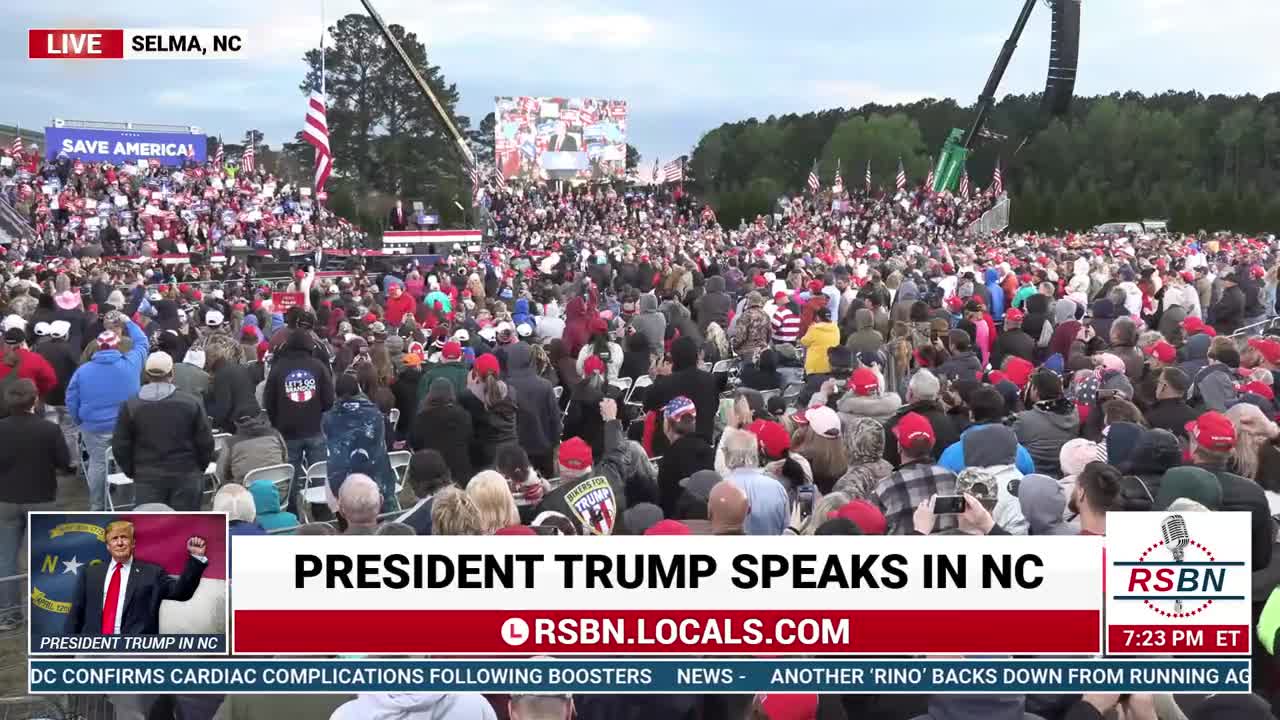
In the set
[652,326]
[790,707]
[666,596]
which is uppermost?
[652,326]

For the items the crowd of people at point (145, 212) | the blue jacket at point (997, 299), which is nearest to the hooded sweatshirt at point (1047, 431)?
the blue jacket at point (997, 299)

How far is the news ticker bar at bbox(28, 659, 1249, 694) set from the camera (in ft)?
15.8

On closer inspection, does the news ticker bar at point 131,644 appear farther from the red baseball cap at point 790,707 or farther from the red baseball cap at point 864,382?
the red baseball cap at point 864,382

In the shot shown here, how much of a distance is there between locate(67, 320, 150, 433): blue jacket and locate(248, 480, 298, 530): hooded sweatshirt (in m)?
4.37

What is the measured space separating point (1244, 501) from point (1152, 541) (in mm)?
1053

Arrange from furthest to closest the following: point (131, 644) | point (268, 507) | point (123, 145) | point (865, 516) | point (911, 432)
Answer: point (123, 145) → point (911, 432) → point (268, 507) → point (865, 516) → point (131, 644)

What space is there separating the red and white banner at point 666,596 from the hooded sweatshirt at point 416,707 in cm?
60

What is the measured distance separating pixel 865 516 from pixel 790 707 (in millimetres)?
1357

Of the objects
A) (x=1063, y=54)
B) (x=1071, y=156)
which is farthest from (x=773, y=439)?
(x=1071, y=156)

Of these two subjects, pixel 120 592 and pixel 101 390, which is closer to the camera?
pixel 120 592

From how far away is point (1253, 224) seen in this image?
200ft

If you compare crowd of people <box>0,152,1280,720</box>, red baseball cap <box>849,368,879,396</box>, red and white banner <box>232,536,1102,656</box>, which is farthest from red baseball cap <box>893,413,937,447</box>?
red baseball cap <box>849,368,879,396</box>

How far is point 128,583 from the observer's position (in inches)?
199

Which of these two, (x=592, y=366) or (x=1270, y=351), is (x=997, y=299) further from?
(x=592, y=366)
